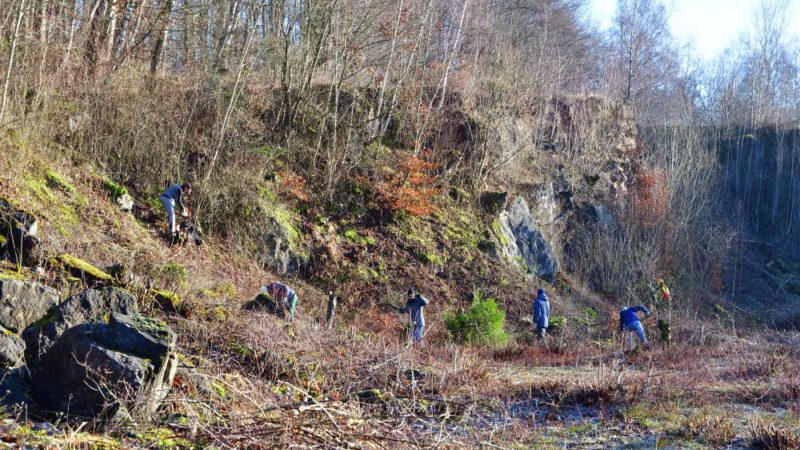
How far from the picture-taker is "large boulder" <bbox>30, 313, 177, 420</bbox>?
459cm

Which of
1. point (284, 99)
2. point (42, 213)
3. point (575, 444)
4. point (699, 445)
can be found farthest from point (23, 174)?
point (699, 445)

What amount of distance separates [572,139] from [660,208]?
450 centimetres

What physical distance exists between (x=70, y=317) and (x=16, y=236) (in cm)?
361

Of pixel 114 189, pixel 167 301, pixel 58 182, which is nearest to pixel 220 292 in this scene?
pixel 167 301

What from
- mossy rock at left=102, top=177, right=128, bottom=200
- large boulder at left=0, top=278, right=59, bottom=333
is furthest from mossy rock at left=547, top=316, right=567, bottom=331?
large boulder at left=0, top=278, right=59, bottom=333

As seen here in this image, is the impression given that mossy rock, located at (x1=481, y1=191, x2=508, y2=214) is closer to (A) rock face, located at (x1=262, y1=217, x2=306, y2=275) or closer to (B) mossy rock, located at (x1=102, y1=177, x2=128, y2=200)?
(A) rock face, located at (x1=262, y1=217, x2=306, y2=275)

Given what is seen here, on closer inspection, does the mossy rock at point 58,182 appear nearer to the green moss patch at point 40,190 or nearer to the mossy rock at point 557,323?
the green moss patch at point 40,190

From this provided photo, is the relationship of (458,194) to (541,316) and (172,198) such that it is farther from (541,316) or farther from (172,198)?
(172,198)

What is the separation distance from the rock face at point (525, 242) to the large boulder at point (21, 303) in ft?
51.2

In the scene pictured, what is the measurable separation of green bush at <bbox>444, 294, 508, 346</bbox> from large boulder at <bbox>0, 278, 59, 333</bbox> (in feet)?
28.6

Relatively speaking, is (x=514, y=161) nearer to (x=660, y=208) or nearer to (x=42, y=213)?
(x=660, y=208)

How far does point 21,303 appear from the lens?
5.85 metres

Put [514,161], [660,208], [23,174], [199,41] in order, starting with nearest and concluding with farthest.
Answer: [23,174] < [199,41] < [514,161] < [660,208]

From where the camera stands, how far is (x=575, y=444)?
607 cm
